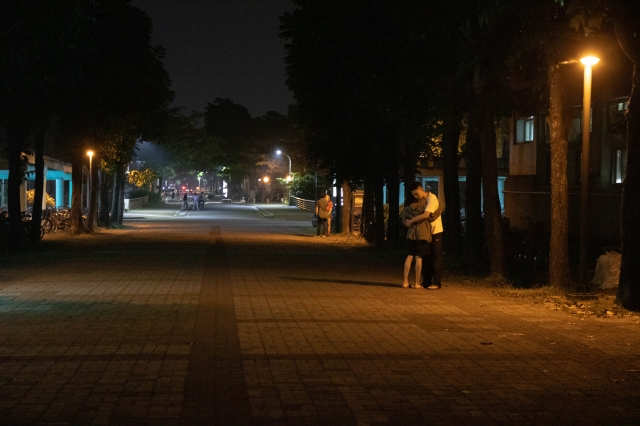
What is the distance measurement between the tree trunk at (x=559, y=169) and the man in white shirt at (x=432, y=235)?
2.02 m

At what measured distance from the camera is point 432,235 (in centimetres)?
1538

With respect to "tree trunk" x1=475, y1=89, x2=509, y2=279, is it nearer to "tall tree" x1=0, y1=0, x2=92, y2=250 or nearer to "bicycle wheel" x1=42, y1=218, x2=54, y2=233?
"tall tree" x1=0, y1=0, x2=92, y2=250

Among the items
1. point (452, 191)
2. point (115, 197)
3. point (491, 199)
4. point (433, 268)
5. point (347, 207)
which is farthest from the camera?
point (115, 197)

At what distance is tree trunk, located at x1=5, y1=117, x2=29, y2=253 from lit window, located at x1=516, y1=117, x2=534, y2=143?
20192 millimetres

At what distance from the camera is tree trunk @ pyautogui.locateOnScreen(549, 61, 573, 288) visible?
14812mm

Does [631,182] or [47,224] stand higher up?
[631,182]

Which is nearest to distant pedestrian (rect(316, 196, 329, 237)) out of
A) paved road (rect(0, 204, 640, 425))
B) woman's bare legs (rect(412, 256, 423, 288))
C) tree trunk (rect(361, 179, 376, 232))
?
tree trunk (rect(361, 179, 376, 232))

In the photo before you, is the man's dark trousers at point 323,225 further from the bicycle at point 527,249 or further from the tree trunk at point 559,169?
the tree trunk at point 559,169

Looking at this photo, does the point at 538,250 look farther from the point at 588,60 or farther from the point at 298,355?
the point at 298,355

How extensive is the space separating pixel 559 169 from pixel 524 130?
21.6 metres

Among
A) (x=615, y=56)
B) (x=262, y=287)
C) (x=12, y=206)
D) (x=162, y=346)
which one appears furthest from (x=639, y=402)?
(x=12, y=206)

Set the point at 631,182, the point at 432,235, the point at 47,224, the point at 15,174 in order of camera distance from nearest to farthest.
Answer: the point at 631,182 < the point at 432,235 < the point at 15,174 < the point at 47,224

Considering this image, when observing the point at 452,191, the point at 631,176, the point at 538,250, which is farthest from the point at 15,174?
the point at 631,176

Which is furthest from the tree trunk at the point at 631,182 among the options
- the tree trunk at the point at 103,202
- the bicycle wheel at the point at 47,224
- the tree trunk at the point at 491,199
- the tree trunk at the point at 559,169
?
the tree trunk at the point at 103,202
